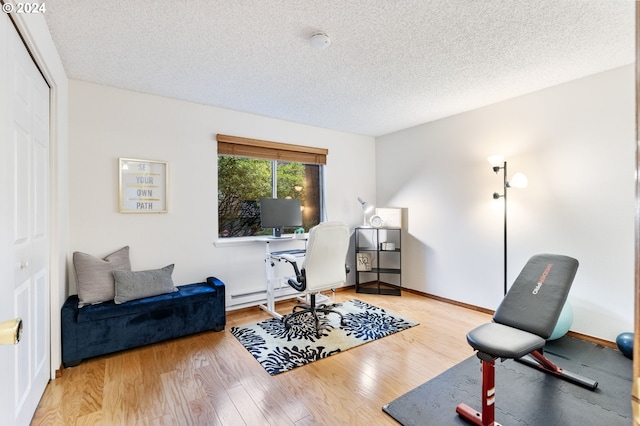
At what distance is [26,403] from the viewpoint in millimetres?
1617

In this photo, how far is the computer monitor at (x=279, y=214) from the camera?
3555mm

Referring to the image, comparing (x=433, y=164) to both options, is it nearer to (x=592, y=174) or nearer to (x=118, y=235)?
(x=592, y=174)

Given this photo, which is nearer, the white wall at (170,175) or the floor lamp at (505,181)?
the white wall at (170,175)

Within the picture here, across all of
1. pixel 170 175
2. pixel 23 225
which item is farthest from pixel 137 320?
pixel 170 175

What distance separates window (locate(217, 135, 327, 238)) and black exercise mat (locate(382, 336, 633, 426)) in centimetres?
267

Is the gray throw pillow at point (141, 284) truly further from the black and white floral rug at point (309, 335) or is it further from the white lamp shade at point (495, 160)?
the white lamp shade at point (495, 160)

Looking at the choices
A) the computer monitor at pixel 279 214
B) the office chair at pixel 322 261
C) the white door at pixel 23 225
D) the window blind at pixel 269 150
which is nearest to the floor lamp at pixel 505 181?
the office chair at pixel 322 261

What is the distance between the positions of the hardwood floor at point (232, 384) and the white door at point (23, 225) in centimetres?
30

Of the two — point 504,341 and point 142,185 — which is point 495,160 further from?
point 142,185

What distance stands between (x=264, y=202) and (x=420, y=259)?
240cm

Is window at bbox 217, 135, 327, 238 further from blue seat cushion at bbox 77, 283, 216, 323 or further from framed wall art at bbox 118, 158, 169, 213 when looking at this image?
blue seat cushion at bbox 77, 283, 216, 323

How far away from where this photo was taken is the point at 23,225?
1593 millimetres

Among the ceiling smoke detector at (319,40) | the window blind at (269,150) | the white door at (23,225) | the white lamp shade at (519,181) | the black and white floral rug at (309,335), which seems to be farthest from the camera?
the window blind at (269,150)

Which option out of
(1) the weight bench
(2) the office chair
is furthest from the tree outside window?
(1) the weight bench
